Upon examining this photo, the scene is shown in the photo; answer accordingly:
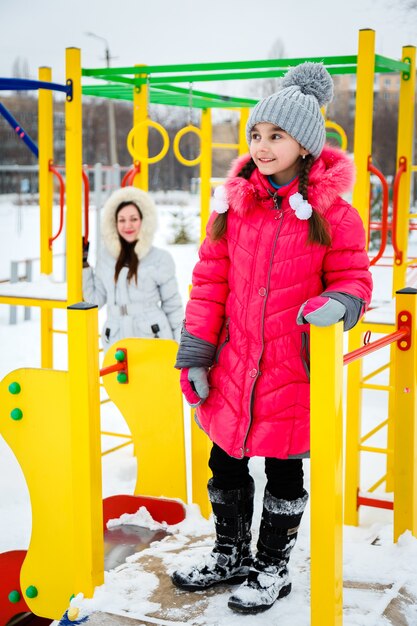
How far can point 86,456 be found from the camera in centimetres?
217

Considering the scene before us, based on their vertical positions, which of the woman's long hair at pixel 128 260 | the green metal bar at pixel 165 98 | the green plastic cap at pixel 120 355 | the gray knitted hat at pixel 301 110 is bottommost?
the green plastic cap at pixel 120 355

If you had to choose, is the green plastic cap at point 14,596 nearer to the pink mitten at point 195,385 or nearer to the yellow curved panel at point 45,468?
the yellow curved panel at point 45,468

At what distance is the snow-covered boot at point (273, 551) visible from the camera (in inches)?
83.6

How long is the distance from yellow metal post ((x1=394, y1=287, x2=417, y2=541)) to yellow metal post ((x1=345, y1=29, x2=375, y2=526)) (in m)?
0.73

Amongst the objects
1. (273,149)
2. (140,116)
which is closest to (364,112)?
(273,149)

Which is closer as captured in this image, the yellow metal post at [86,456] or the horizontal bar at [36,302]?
the yellow metal post at [86,456]

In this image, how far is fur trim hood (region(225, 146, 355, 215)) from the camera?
2004mm

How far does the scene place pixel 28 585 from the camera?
2.60 metres

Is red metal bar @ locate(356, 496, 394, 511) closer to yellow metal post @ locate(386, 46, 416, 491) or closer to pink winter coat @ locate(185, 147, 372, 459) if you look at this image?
yellow metal post @ locate(386, 46, 416, 491)

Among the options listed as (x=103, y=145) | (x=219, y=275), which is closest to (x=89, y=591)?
(x=219, y=275)

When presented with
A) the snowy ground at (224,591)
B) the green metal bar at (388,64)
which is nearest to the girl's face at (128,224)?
the snowy ground at (224,591)

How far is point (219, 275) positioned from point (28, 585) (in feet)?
4.16

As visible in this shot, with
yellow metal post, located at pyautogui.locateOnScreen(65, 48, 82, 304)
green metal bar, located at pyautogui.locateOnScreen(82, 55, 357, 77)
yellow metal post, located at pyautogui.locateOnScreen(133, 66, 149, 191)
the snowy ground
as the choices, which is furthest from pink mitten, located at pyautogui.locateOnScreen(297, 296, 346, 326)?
yellow metal post, located at pyautogui.locateOnScreen(133, 66, 149, 191)

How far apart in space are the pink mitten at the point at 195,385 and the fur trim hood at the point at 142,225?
2010 mm
